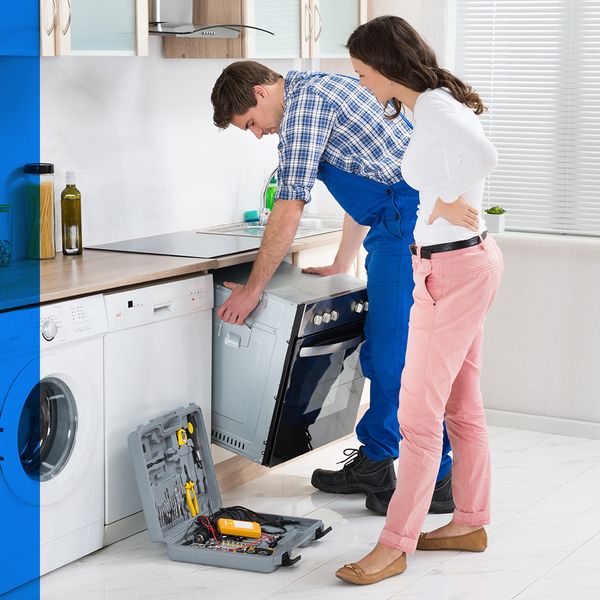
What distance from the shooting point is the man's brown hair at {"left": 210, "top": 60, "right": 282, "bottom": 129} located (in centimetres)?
354

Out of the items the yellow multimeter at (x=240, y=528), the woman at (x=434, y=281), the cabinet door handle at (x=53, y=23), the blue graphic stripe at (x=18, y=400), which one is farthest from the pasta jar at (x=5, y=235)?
the woman at (x=434, y=281)

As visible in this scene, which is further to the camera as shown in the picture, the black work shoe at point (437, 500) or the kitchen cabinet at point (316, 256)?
the kitchen cabinet at point (316, 256)

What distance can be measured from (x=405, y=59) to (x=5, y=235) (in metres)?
1.44

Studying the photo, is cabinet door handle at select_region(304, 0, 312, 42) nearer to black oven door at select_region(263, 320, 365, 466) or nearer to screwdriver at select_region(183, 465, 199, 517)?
black oven door at select_region(263, 320, 365, 466)

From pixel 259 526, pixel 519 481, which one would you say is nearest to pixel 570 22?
pixel 519 481

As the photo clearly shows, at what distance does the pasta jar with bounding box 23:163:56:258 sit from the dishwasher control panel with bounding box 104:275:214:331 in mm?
425

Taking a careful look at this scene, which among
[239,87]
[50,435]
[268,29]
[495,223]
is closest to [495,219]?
[495,223]

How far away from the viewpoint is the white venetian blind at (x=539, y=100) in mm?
4566

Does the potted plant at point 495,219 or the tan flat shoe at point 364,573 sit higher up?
the potted plant at point 495,219

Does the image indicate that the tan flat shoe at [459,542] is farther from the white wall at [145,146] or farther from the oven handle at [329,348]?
the white wall at [145,146]

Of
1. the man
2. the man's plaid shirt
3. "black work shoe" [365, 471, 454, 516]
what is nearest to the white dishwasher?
the man

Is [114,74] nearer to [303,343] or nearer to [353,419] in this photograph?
[303,343]

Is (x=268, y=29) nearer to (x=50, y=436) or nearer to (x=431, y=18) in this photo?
(x=431, y=18)

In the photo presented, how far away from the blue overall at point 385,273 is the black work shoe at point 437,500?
0.03m
